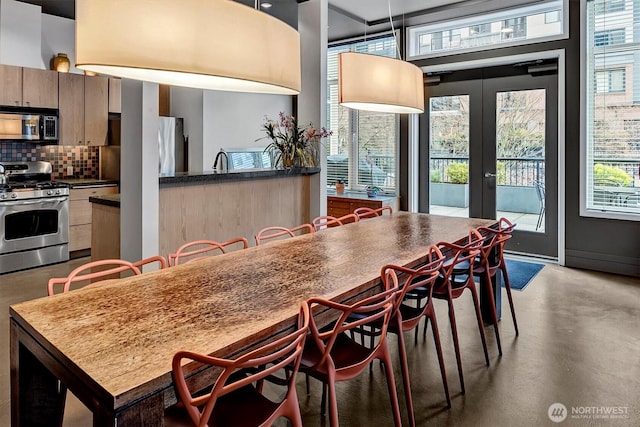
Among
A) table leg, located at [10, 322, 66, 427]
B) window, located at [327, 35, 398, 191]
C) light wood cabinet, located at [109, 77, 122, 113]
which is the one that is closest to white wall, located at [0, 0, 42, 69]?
light wood cabinet, located at [109, 77, 122, 113]

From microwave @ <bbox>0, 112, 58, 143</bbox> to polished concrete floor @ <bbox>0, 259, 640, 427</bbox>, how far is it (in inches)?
84.6

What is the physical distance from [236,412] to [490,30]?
559 centimetres

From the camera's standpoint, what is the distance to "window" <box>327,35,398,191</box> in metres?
6.57

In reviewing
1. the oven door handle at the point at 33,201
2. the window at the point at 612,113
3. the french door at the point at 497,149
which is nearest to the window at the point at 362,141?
the french door at the point at 497,149

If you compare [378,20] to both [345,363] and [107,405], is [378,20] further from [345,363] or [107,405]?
[107,405]

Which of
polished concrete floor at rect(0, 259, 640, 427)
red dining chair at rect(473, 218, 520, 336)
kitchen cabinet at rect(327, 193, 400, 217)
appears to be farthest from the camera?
kitchen cabinet at rect(327, 193, 400, 217)

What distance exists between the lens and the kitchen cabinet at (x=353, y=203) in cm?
608

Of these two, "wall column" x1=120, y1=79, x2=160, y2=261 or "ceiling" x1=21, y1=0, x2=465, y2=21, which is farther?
"ceiling" x1=21, y1=0, x2=465, y2=21

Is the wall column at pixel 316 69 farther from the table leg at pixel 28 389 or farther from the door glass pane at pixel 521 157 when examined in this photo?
the table leg at pixel 28 389

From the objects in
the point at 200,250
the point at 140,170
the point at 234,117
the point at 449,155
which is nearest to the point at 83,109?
the point at 234,117

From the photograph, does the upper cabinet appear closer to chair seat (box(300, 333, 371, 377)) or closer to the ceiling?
the ceiling

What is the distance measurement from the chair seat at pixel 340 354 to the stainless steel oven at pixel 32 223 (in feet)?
14.6

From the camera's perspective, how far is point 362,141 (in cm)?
688

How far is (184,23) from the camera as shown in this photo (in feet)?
5.20
